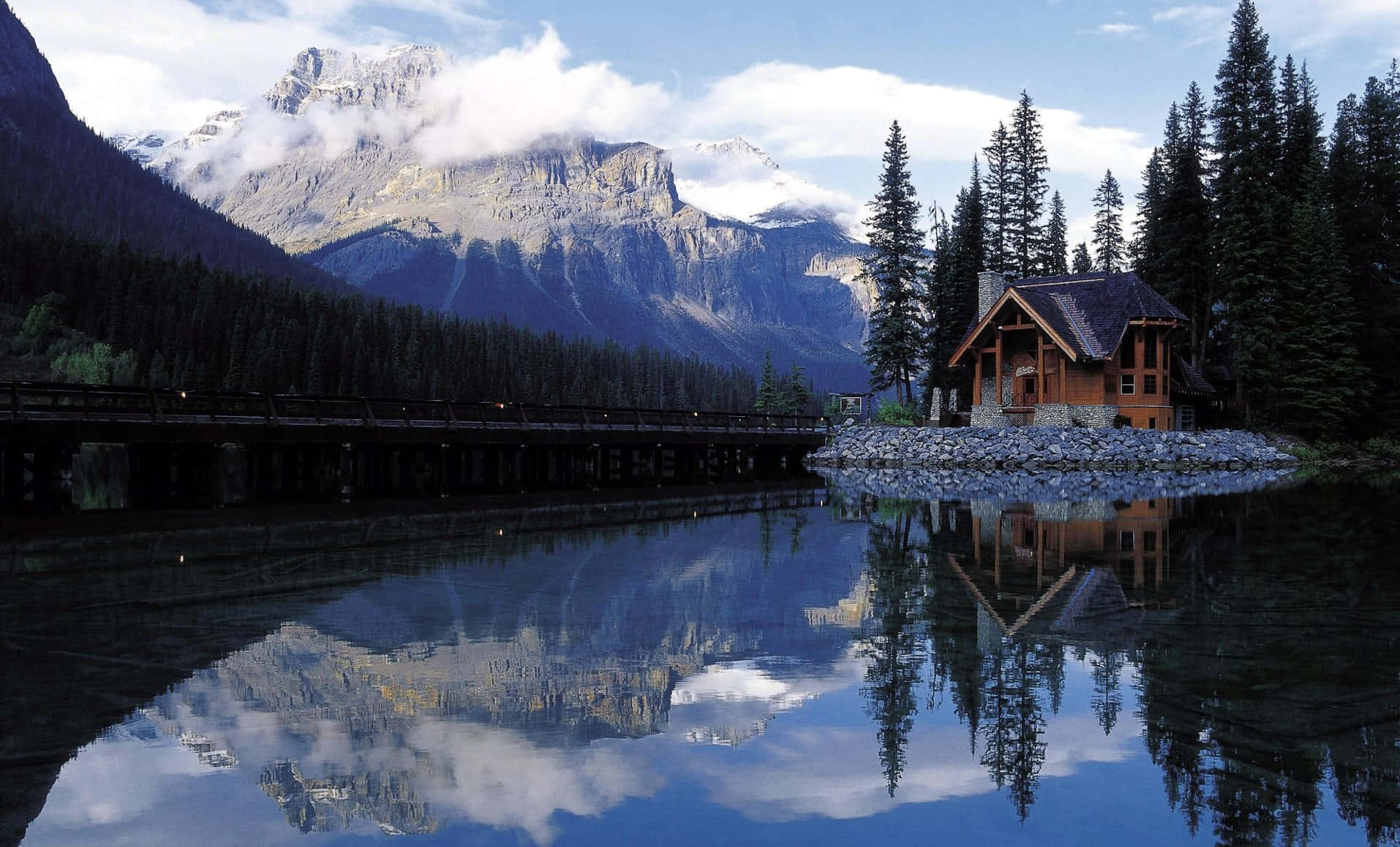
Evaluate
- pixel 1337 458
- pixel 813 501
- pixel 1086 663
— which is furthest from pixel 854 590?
pixel 1337 458

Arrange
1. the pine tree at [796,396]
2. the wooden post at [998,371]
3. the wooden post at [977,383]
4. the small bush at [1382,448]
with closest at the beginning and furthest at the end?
1. the wooden post at [998,371]
2. the small bush at [1382,448]
3. the wooden post at [977,383]
4. the pine tree at [796,396]

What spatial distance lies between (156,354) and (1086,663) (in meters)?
104

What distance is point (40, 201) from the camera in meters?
198

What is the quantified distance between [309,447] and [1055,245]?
6484 centimetres

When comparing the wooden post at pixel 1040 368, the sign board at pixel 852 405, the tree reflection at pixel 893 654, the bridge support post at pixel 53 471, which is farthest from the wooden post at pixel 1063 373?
the bridge support post at pixel 53 471

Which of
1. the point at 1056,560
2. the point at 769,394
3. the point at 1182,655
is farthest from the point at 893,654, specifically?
the point at 769,394

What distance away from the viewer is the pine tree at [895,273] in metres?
66.2

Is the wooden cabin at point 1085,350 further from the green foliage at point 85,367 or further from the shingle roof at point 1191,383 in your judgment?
the green foliage at point 85,367

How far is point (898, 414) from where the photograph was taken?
67.6 metres

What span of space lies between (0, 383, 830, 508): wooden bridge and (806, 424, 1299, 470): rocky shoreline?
6.58 meters

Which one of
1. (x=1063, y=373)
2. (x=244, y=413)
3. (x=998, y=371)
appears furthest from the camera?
(x=998, y=371)

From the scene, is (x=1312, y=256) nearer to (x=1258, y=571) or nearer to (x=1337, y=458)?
(x=1337, y=458)

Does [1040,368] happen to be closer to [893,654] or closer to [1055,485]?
[1055,485]

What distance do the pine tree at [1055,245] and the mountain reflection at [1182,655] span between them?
52419 mm
